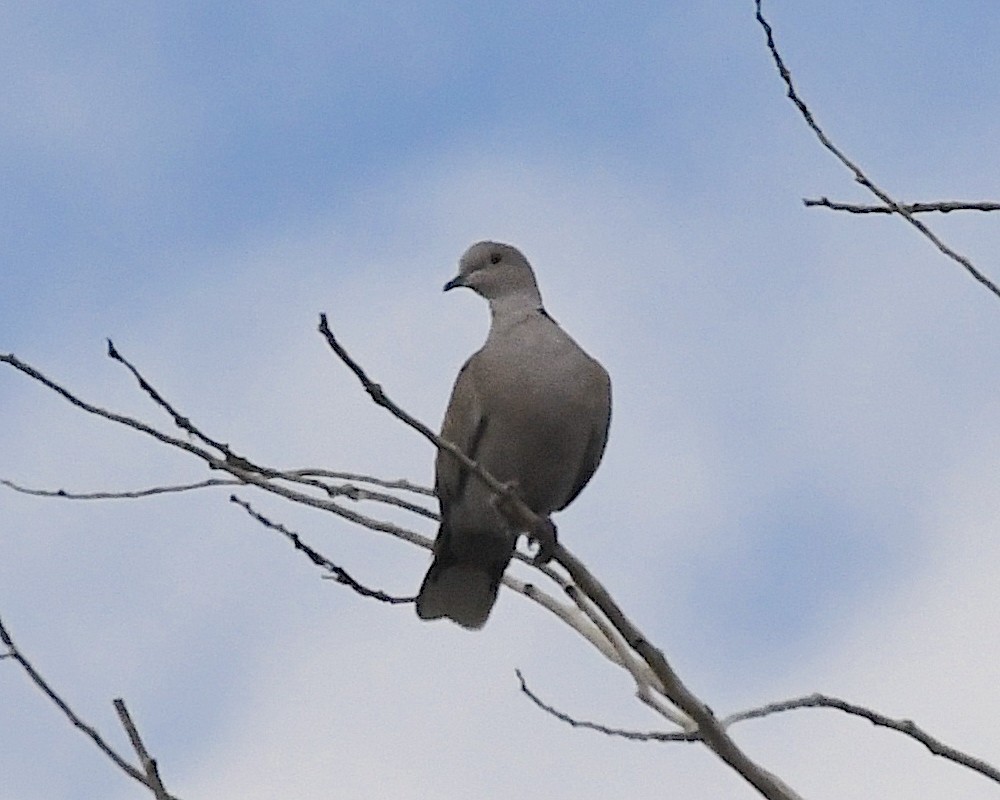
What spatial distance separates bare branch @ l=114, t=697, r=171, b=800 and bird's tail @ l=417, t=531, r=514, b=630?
261 centimetres

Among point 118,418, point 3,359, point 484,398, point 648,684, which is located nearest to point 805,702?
point 648,684

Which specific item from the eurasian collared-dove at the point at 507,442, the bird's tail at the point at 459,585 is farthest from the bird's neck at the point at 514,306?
the bird's tail at the point at 459,585

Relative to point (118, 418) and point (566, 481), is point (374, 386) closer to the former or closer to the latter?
point (118, 418)

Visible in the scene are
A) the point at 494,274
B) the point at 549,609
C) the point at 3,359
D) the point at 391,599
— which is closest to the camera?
the point at 3,359

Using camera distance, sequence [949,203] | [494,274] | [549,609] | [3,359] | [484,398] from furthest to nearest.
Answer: [494,274]
[484,398]
[549,609]
[3,359]
[949,203]

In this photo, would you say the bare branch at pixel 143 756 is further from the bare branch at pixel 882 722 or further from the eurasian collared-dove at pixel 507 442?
the eurasian collared-dove at pixel 507 442

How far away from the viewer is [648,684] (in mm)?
3521

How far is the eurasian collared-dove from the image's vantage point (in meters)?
5.22

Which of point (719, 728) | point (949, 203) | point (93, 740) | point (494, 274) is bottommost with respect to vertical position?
point (93, 740)

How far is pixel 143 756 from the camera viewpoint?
2793 mm

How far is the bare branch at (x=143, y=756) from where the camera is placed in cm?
275

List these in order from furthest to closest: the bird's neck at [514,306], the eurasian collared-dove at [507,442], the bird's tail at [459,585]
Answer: the bird's neck at [514,306], the bird's tail at [459,585], the eurasian collared-dove at [507,442]

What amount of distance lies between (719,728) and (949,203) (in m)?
1.09

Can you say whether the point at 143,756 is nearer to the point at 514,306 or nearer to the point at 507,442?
the point at 507,442
